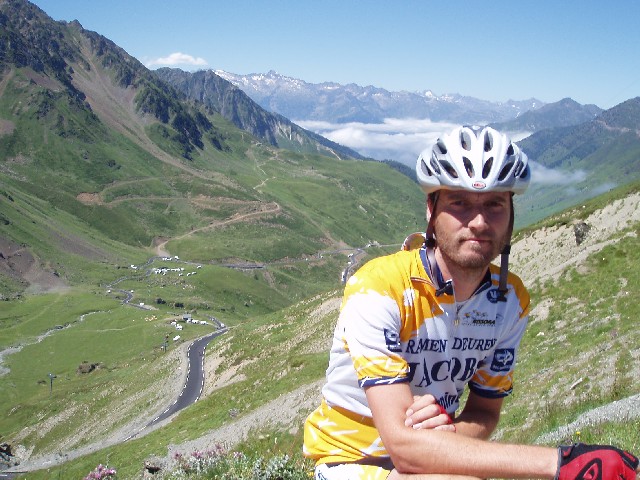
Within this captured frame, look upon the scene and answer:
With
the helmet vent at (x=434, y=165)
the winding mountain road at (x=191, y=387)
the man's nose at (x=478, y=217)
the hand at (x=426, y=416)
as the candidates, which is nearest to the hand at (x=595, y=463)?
the hand at (x=426, y=416)

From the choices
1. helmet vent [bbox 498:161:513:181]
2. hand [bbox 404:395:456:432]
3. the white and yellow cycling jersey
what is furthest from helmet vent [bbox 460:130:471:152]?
hand [bbox 404:395:456:432]

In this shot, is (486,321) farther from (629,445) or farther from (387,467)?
(629,445)

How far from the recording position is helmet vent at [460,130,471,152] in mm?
5902

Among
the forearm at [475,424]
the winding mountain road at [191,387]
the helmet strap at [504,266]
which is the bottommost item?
the winding mountain road at [191,387]

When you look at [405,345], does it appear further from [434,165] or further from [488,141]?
[488,141]

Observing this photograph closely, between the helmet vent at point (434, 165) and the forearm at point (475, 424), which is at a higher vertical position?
the helmet vent at point (434, 165)

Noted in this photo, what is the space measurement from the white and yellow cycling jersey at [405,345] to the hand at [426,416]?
11.1 inches

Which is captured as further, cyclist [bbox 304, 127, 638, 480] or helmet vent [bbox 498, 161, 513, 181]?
helmet vent [bbox 498, 161, 513, 181]

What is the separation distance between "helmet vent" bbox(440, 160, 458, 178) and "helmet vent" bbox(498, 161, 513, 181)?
46 centimetres

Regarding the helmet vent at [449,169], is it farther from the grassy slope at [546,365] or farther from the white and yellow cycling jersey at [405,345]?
the grassy slope at [546,365]

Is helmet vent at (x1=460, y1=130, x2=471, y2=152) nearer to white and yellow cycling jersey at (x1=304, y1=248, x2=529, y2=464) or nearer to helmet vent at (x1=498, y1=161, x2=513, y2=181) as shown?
helmet vent at (x1=498, y1=161, x2=513, y2=181)

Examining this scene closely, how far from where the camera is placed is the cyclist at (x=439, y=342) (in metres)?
4.72

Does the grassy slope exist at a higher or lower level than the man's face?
lower

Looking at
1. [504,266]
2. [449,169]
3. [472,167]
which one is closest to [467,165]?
[472,167]
